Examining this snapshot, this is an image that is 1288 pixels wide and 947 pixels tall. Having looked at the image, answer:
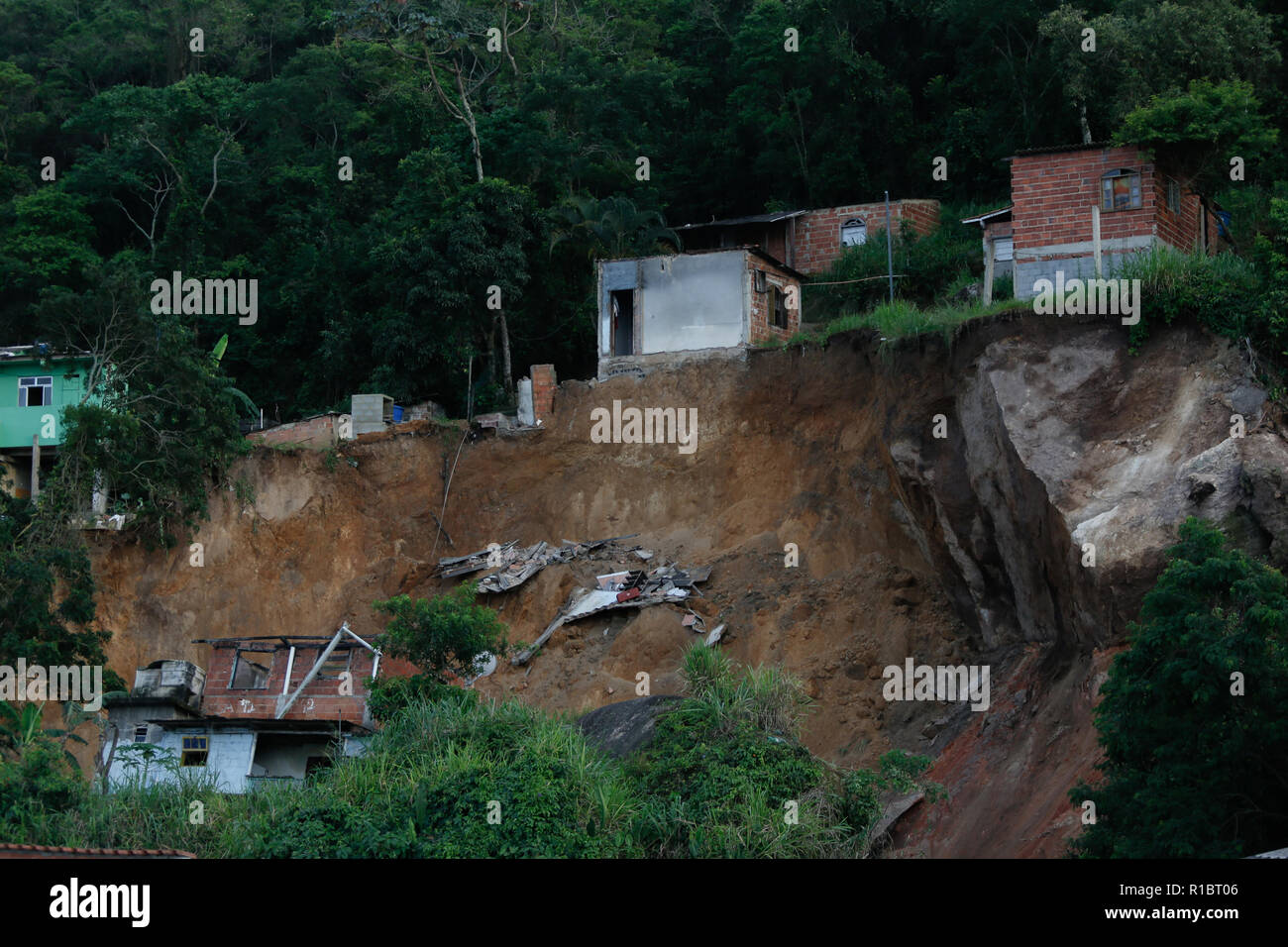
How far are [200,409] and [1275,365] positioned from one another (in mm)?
18845

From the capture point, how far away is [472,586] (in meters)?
31.1

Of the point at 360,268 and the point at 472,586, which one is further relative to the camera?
the point at 360,268

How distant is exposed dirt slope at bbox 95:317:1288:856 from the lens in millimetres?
22016

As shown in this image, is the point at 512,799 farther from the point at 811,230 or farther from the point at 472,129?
the point at 472,129

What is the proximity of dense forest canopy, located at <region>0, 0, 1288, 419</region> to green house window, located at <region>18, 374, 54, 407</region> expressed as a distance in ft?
6.87

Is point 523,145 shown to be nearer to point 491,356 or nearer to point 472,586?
point 491,356

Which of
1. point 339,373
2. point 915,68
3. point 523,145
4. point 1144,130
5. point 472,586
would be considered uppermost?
point 915,68

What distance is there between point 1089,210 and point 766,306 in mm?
7501
